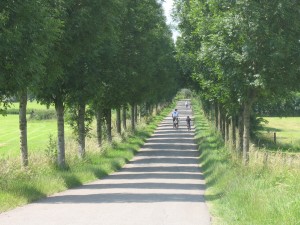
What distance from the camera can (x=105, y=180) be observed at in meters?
20.5

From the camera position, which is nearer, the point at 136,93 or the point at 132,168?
the point at 132,168

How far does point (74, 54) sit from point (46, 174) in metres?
4.23

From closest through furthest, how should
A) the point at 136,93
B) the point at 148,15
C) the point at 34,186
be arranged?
the point at 34,186 → the point at 148,15 → the point at 136,93

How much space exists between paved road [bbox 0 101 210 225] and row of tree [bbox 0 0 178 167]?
2.89 m

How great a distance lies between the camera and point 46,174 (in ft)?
59.3

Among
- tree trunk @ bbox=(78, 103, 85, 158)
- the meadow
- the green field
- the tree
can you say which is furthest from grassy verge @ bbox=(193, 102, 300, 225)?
the green field

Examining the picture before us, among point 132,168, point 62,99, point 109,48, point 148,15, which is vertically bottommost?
point 132,168

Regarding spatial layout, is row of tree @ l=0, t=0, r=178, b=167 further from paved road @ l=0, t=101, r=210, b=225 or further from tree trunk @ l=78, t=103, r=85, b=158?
paved road @ l=0, t=101, r=210, b=225

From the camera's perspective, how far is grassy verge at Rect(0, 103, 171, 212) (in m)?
13.9

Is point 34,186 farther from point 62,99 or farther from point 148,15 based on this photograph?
point 148,15

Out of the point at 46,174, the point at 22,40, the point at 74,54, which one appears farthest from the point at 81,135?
the point at 22,40

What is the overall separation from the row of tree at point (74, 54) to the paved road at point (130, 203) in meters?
2.89

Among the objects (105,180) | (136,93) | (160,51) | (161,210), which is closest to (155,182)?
(105,180)

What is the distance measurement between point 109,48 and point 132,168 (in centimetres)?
548
